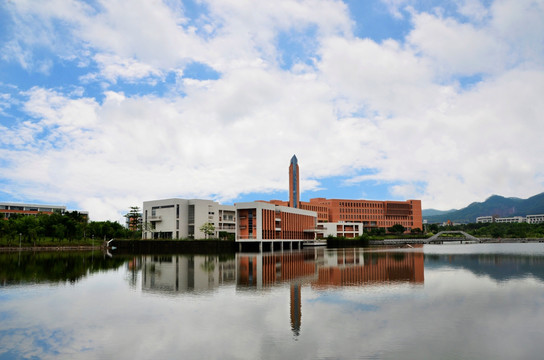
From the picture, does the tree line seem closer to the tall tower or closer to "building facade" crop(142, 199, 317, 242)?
"building facade" crop(142, 199, 317, 242)

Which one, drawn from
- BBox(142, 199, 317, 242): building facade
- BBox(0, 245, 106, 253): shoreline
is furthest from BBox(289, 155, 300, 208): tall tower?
BBox(0, 245, 106, 253): shoreline

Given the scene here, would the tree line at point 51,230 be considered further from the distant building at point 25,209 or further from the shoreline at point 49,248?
the distant building at point 25,209

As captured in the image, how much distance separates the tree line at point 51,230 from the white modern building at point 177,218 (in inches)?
575

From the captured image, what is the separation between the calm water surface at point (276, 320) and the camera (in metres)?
12.8

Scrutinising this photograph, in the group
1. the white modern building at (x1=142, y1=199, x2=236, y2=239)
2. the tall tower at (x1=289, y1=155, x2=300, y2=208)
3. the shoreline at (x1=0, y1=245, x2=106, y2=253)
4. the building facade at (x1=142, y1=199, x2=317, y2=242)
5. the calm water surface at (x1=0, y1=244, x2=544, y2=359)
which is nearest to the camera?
the calm water surface at (x1=0, y1=244, x2=544, y2=359)

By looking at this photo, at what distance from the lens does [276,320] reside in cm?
1655

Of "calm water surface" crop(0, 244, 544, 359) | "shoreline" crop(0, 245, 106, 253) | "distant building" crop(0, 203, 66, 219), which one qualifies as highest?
"distant building" crop(0, 203, 66, 219)

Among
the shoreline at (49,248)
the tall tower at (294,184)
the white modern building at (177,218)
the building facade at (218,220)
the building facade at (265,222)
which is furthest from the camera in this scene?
the tall tower at (294,184)

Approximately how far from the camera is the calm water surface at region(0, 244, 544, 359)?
1283cm

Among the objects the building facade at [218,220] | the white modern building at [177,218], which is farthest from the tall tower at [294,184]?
the white modern building at [177,218]

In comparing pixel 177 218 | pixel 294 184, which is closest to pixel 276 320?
pixel 177 218

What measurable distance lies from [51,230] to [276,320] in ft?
315

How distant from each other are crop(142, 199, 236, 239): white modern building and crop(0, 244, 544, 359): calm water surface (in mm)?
69629

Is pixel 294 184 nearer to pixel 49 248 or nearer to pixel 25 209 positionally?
pixel 49 248
